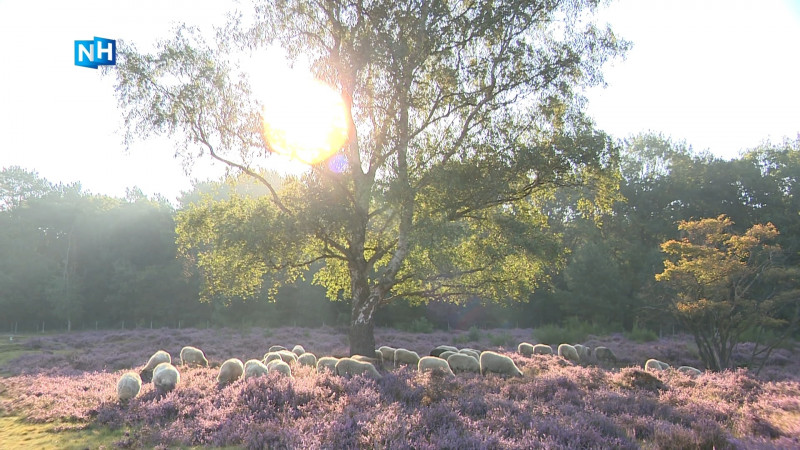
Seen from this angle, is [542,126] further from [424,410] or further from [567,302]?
[567,302]

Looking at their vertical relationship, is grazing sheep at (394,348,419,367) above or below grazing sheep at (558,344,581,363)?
above

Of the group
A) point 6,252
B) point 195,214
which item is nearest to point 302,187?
point 195,214

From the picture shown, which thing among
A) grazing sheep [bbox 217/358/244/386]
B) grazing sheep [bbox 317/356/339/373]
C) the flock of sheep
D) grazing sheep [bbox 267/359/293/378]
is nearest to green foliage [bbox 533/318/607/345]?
the flock of sheep

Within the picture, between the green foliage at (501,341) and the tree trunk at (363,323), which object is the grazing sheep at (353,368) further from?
the green foliage at (501,341)

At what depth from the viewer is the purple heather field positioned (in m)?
→ 7.49

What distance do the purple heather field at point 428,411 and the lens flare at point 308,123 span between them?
7.66 meters

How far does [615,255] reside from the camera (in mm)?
53188

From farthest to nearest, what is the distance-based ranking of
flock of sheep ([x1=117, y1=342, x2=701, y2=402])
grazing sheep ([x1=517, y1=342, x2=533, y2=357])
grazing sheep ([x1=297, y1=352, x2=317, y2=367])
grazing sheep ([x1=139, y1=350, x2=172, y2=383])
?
grazing sheep ([x1=517, y1=342, x2=533, y2=357]) → grazing sheep ([x1=297, y1=352, x2=317, y2=367]) → grazing sheep ([x1=139, y1=350, x2=172, y2=383]) → flock of sheep ([x1=117, y1=342, x2=701, y2=402])

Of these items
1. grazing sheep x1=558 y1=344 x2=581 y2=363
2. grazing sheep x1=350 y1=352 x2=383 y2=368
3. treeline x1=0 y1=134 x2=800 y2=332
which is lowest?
grazing sheep x1=558 y1=344 x2=581 y2=363

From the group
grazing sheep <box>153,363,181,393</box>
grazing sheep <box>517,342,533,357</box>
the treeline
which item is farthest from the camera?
the treeline

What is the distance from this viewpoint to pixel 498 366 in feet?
51.8

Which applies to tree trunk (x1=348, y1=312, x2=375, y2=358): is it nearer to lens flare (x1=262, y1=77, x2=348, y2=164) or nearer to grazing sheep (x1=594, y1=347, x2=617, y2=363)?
lens flare (x1=262, y1=77, x2=348, y2=164)

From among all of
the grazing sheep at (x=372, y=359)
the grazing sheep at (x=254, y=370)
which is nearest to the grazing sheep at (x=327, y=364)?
the grazing sheep at (x=372, y=359)

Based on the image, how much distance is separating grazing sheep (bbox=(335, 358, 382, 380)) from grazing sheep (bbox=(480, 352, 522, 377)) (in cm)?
479
